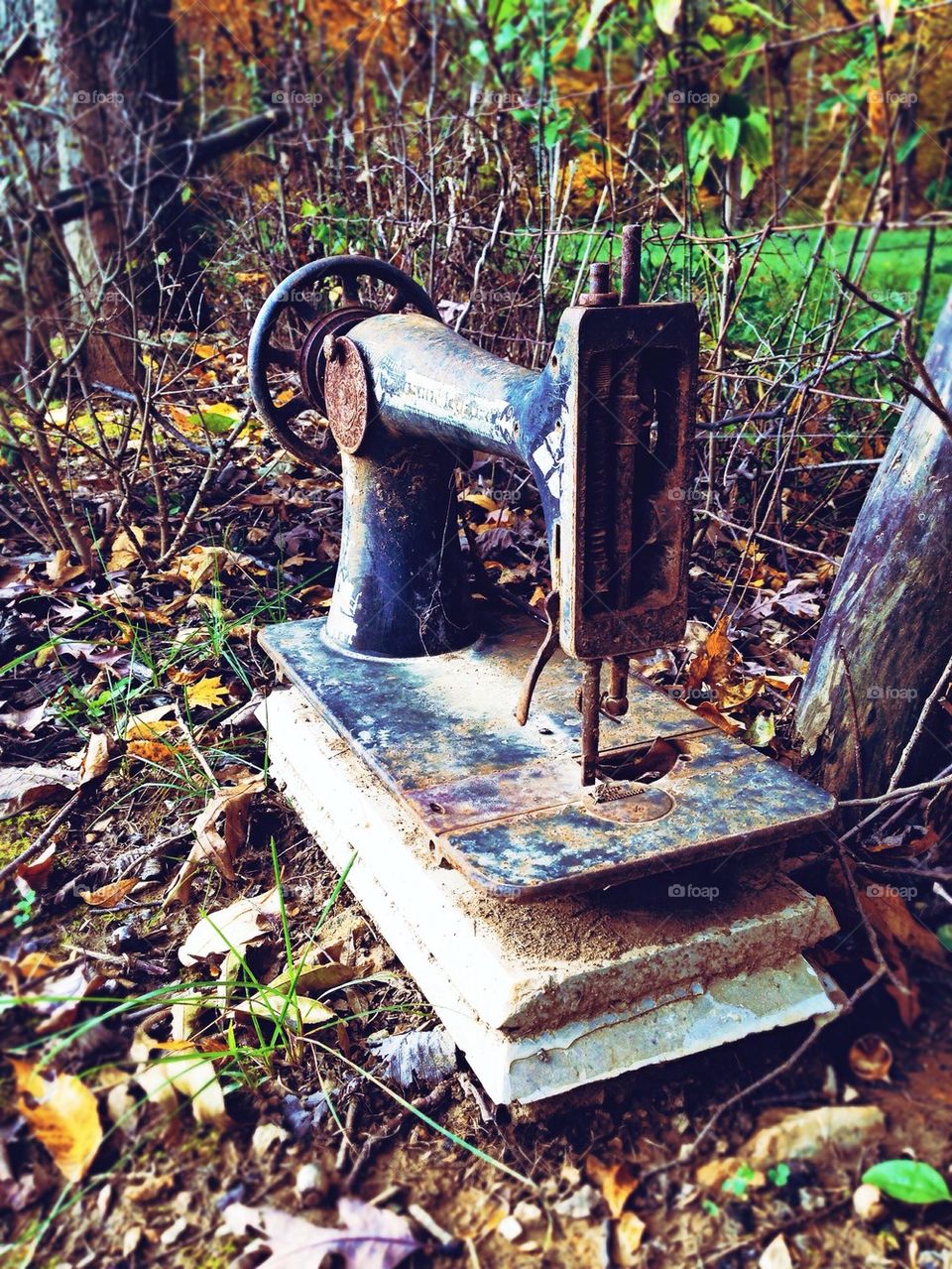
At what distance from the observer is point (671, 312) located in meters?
1.44

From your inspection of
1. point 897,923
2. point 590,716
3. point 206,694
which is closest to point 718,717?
point 897,923

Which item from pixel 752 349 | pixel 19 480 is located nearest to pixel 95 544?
pixel 19 480

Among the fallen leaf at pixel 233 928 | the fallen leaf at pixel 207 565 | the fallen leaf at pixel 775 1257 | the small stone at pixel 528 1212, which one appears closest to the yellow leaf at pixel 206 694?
the fallen leaf at pixel 207 565

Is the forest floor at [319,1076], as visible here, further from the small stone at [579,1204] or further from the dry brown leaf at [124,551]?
the dry brown leaf at [124,551]

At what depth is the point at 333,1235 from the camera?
57.4 inches

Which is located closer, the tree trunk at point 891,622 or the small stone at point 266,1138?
the small stone at point 266,1138

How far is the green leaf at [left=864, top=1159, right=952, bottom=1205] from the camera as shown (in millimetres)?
1421

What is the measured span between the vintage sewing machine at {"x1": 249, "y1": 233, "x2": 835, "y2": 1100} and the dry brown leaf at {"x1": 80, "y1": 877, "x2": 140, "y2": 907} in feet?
1.37

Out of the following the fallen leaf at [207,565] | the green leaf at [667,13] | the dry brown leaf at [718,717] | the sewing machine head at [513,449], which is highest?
the green leaf at [667,13]

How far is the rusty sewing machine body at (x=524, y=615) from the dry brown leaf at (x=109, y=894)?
1.81ft

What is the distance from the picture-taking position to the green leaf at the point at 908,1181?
4.66ft

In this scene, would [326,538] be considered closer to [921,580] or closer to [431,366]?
[431,366]

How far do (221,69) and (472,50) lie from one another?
3.55 m

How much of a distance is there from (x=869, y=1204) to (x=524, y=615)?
1.45 metres
